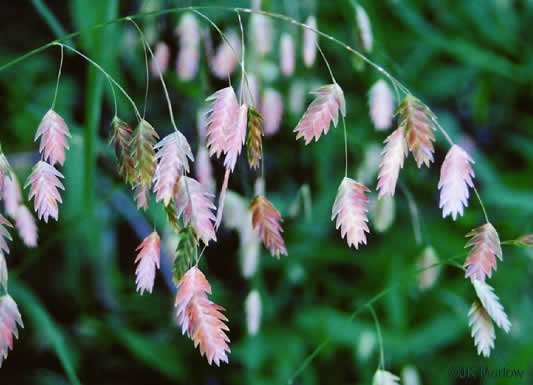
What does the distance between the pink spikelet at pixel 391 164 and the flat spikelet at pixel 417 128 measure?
0.6 inches

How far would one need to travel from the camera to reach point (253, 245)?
106cm

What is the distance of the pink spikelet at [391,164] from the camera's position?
0.57 metres

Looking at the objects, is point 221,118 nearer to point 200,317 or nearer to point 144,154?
point 144,154

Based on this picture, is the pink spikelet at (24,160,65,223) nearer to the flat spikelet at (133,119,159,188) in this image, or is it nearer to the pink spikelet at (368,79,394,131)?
the flat spikelet at (133,119,159,188)

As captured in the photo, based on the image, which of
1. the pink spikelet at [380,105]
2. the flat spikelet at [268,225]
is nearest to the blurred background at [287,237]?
the pink spikelet at [380,105]

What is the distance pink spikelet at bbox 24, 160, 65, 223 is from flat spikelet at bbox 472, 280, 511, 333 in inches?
20.2

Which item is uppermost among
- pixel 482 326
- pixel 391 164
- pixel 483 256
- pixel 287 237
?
pixel 391 164

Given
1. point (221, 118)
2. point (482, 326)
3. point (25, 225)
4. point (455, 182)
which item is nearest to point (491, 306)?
point (482, 326)

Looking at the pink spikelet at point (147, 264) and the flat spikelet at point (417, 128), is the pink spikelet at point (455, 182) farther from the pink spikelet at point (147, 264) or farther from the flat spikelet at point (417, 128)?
the pink spikelet at point (147, 264)

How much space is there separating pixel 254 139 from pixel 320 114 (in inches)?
3.2

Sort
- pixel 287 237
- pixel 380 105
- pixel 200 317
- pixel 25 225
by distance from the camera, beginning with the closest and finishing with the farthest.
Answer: pixel 200 317 → pixel 25 225 → pixel 380 105 → pixel 287 237

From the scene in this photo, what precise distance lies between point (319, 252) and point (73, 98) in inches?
34.0

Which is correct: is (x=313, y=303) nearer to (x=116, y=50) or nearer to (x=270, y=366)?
(x=270, y=366)

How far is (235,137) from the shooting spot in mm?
572
